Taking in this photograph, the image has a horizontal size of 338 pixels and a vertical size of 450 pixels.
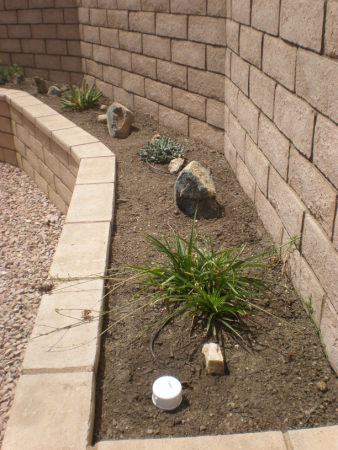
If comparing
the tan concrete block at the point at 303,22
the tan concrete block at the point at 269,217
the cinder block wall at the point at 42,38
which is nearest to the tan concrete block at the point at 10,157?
the cinder block wall at the point at 42,38

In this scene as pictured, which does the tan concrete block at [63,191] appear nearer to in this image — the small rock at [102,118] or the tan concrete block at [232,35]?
the small rock at [102,118]

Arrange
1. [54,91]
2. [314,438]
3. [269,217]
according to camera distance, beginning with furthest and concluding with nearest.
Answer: [54,91]
[269,217]
[314,438]

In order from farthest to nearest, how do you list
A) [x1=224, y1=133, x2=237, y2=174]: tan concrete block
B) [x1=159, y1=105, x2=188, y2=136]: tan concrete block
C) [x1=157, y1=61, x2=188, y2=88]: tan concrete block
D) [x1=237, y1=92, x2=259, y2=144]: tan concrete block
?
1. [x1=159, y1=105, x2=188, y2=136]: tan concrete block
2. [x1=157, y1=61, x2=188, y2=88]: tan concrete block
3. [x1=224, y1=133, x2=237, y2=174]: tan concrete block
4. [x1=237, y1=92, x2=259, y2=144]: tan concrete block

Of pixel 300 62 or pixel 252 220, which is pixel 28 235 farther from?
pixel 300 62

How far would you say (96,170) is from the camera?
4.63 m

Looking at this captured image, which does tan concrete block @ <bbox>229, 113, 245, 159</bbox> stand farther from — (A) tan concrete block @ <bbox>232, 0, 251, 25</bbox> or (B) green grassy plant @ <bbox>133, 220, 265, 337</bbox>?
(B) green grassy plant @ <bbox>133, 220, 265, 337</bbox>

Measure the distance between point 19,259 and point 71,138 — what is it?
4.69 ft

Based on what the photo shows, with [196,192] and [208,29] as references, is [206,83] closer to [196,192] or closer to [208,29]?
[208,29]

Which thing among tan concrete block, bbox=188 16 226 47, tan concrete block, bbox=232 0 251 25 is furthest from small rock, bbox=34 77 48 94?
tan concrete block, bbox=232 0 251 25

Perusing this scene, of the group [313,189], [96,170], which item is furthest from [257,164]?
[96,170]

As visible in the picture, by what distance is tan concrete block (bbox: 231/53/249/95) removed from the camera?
3873mm

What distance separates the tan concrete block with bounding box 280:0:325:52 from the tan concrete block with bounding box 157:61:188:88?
7.62 ft

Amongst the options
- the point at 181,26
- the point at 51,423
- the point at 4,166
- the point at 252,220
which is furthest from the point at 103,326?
the point at 4,166

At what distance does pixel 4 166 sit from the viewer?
7.58 m
